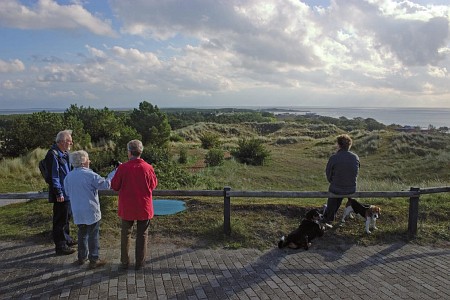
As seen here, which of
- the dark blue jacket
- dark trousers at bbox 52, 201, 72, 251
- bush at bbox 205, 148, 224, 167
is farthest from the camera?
bush at bbox 205, 148, 224, 167

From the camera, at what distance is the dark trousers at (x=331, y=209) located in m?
6.80

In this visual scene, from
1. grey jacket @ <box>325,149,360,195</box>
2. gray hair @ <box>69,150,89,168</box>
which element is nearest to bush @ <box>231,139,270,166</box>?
grey jacket @ <box>325,149,360,195</box>

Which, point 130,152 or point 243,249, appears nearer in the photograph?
point 130,152

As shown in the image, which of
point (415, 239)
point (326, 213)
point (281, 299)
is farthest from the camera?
point (326, 213)

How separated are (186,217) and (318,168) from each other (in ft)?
60.9

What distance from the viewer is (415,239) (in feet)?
21.1

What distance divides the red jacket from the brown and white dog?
366cm

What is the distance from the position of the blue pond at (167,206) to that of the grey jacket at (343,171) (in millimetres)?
2949

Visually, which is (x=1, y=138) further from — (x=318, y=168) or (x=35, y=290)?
(x=35, y=290)

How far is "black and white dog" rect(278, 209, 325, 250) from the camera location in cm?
598

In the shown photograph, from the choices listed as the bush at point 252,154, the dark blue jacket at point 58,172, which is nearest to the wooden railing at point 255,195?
the dark blue jacket at point 58,172

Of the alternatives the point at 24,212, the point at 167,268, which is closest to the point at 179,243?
the point at 167,268

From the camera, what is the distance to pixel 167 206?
788 cm

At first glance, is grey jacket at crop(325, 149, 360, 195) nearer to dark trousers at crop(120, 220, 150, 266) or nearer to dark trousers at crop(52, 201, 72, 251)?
dark trousers at crop(120, 220, 150, 266)
